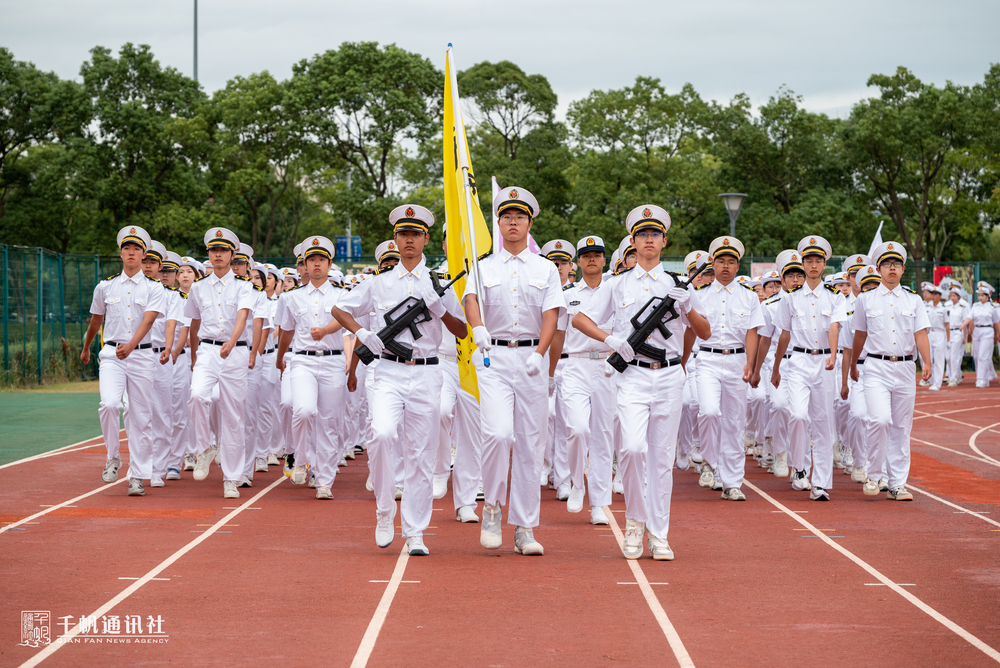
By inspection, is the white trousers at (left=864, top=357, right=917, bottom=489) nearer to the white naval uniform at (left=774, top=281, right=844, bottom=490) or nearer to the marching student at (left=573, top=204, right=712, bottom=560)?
the white naval uniform at (left=774, top=281, right=844, bottom=490)

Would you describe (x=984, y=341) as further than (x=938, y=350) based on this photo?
Yes

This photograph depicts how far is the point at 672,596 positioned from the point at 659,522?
1219 millimetres

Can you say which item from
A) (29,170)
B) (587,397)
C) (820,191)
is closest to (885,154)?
(820,191)

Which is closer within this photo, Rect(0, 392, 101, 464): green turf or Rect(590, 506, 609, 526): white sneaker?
Rect(590, 506, 609, 526): white sneaker

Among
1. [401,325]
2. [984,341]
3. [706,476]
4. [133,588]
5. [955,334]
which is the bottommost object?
[706,476]

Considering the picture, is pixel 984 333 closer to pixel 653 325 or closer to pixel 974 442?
pixel 974 442

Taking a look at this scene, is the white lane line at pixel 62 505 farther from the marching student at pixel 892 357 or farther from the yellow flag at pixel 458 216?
the marching student at pixel 892 357

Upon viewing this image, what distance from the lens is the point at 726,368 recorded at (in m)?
11.4

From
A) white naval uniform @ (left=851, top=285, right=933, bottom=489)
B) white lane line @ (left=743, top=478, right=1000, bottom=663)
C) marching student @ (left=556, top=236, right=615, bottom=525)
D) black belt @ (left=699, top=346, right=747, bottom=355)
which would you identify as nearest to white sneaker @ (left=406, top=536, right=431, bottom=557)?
marching student @ (left=556, top=236, right=615, bottom=525)

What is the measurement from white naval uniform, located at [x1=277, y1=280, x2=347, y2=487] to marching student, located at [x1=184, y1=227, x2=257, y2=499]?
0.51 meters

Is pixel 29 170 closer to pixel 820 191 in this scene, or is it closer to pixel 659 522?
pixel 820 191

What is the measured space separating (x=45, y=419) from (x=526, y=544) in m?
12.3

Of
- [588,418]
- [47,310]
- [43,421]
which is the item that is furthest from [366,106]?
[588,418]

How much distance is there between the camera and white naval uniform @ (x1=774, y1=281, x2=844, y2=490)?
11391mm
